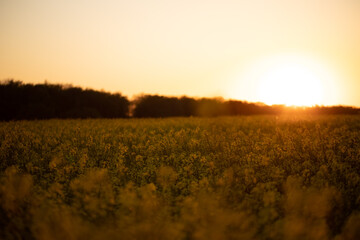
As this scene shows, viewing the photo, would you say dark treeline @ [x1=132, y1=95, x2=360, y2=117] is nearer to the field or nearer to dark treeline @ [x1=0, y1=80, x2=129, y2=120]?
dark treeline @ [x1=0, y1=80, x2=129, y2=120]

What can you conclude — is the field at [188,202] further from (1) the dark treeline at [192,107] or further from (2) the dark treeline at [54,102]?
(1) the dark treeline at [192,107]

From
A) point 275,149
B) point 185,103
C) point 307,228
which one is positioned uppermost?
point 185,103

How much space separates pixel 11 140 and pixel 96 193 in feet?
22.3

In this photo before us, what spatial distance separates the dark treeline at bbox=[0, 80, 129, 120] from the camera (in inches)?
1042

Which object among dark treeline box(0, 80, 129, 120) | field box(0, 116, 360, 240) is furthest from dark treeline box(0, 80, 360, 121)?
field box(0, 116, 360, 240)

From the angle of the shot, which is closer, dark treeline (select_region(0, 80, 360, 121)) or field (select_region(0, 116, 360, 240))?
field (select_region(0, 116, 360, 240))

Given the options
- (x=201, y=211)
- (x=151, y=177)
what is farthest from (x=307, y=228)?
(x=151, y=177)

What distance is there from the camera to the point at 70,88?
110 ft

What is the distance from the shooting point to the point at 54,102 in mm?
30047

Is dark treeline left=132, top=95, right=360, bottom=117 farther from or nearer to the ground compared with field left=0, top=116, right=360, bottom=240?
farther from the ground

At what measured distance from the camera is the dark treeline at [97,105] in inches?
1063

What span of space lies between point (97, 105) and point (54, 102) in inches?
208

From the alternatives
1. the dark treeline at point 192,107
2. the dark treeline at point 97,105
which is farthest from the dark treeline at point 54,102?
the dark treeline at point 192,107

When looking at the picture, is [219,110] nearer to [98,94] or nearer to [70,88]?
[98,94]
